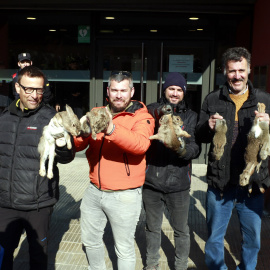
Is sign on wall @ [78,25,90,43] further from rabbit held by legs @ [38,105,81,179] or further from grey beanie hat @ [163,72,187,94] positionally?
rabbit held by legs @ [38,105,81,179]

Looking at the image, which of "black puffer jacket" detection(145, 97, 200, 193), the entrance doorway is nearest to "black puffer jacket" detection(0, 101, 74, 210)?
"black puffer jacket" detection(145, 97, 200, 193)

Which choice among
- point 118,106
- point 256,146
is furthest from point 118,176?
point 256,146

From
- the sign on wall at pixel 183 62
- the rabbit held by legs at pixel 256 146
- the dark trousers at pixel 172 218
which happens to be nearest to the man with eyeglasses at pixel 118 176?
the dark trousers at pixel 172 218

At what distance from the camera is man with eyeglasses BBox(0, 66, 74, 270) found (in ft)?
9.14

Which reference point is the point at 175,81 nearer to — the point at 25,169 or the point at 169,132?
the point at 169,132

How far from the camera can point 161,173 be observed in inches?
129

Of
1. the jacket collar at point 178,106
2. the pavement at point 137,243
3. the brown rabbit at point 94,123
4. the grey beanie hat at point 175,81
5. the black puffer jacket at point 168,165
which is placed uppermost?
the grey beanie hat at point 175,81

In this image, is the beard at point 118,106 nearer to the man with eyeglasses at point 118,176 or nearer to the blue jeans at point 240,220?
the man with eyeglasses at point 118,176

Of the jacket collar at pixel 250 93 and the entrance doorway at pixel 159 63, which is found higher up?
the entrance doorway at pixel 159 63

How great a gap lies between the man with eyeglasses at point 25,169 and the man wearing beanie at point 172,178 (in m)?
1.02

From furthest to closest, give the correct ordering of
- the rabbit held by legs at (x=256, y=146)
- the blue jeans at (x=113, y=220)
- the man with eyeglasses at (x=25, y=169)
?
1. the blue jeans at (x=113, y=220)
2. the man with eyeglasses at (x=25, y=169)
3. the rabbit held by legs at (x=256, y=146)

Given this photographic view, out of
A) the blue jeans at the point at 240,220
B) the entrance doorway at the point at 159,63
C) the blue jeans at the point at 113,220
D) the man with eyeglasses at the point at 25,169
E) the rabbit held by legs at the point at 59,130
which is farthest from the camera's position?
the entrance doorway at the point at 159,63

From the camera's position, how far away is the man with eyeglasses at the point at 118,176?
2846 mm

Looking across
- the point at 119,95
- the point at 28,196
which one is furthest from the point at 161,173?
the point at 28,196
